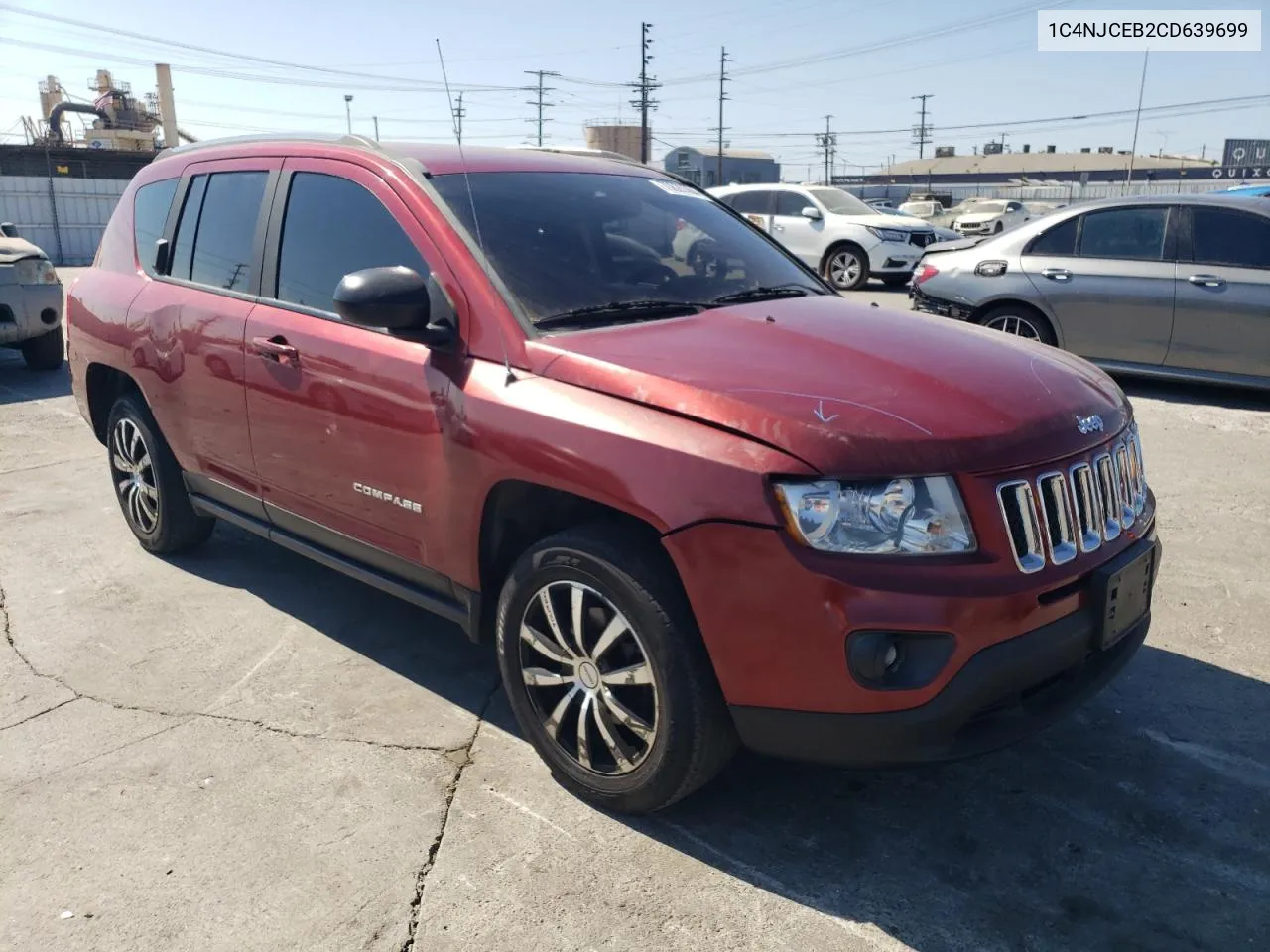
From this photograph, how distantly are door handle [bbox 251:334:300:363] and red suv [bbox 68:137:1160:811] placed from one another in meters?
0.02

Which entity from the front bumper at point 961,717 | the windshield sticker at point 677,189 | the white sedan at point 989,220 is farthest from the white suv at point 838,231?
the front bumper at point 961,717

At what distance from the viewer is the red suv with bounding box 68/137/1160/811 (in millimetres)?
2344

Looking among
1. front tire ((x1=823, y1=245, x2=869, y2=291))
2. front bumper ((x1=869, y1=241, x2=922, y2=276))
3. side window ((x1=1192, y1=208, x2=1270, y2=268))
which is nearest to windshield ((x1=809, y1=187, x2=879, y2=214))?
front tire ((x1=823, y1=245, x2=869, y2=291))

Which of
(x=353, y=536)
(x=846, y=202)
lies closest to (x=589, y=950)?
(x=353, y=536)

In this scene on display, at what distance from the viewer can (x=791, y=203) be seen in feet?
55.9

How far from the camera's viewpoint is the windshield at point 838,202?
1683 cm

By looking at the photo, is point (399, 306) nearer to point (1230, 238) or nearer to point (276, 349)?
point (276, 349)

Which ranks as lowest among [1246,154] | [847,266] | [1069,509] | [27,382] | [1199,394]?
[27,382]

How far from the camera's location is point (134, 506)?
4.97 meters

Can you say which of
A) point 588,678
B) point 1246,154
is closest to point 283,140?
point 588,678

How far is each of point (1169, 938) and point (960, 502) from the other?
1.12 metres

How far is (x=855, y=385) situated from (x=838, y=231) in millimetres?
14464

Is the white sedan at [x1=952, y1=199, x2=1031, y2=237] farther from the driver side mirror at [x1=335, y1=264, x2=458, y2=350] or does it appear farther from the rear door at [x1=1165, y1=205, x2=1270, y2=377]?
the driver side mirror at [x1=335, y1=264, x2=458, y2=350]

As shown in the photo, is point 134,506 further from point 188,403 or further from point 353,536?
point 353,536
